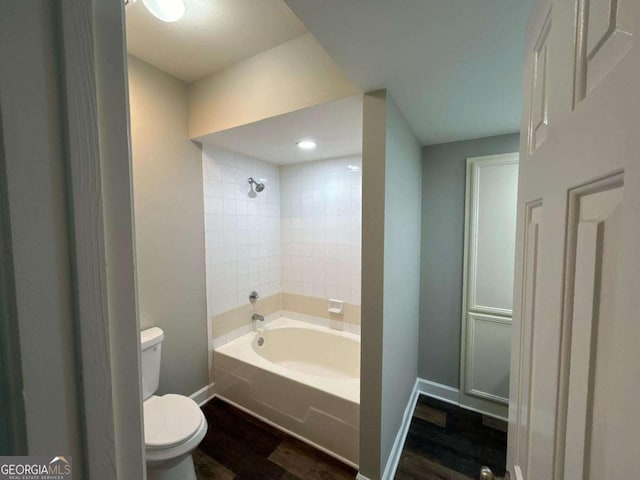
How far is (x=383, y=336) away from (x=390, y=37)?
1.37 metres

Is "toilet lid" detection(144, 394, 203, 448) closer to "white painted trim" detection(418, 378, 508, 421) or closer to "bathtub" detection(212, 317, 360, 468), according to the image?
"bathtub" detection(212, 317, 360, 468)

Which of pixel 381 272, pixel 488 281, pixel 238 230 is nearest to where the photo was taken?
pixel 381 272

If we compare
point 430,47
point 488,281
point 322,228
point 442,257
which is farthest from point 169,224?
point 488,281

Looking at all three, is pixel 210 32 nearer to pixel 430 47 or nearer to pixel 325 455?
pixel 430 47

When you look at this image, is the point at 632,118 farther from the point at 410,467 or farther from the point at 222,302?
the point at 222,302

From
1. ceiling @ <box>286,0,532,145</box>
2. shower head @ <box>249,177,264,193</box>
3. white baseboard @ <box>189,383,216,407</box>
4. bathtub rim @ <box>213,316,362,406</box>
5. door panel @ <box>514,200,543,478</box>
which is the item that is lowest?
white baseboard @ <box>189,383,216,407</box>

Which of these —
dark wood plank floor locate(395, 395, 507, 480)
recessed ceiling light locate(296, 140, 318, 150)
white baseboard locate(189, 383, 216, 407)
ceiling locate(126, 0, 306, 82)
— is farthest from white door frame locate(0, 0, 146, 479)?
white baseboard locate(189, 383, 216, 407)

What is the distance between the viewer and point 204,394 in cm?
215

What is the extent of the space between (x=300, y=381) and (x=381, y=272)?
3.38ft

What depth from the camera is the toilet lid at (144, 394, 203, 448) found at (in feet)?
4.31

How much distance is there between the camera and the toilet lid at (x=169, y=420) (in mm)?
1313

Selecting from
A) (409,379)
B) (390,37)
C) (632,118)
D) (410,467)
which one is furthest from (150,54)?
(410,467)

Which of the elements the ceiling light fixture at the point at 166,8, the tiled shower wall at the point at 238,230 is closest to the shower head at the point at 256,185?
the tiled shower wall at the point at 238,230

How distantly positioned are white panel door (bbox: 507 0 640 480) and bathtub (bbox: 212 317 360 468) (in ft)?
4.15
